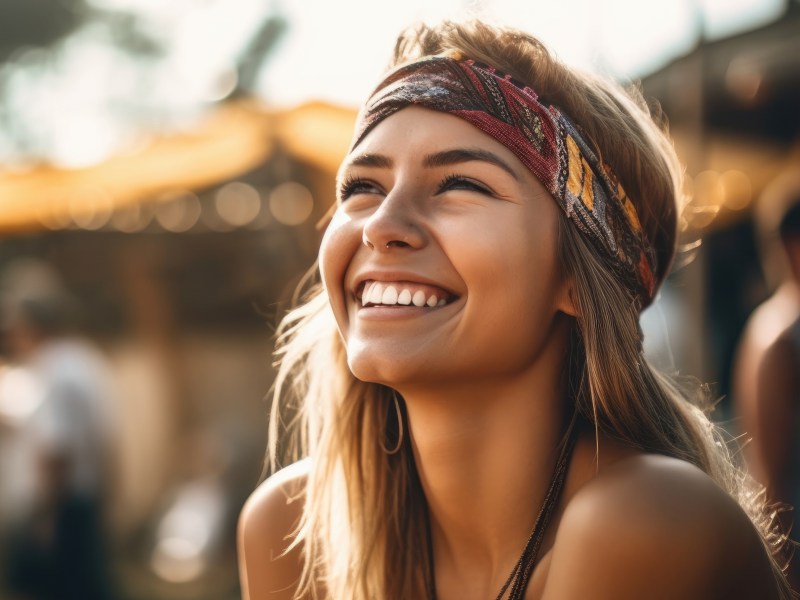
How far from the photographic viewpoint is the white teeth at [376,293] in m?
1.94

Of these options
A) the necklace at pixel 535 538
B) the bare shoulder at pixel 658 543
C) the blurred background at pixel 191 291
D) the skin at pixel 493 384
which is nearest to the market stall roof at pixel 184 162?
the blurred background at pixel 191 291

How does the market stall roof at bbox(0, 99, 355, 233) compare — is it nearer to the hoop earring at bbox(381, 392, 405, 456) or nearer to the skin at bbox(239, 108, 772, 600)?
the hoop earring at bbox(381, 392, 405, 456)

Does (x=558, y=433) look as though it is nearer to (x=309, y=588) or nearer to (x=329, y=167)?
(x=309, y=588)

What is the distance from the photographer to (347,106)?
20.5 ft

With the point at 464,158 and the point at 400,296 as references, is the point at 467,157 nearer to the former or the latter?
the point at 464,158

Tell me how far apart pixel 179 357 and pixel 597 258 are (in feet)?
29.9

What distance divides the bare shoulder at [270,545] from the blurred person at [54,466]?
13.3 feet

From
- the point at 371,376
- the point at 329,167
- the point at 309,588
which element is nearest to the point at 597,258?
the point at 371,376

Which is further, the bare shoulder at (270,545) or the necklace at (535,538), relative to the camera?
the bare shoulder at (270,545)

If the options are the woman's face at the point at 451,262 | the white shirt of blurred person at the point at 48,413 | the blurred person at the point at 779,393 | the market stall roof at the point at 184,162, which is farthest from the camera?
the market stall roof at the point at 184,162

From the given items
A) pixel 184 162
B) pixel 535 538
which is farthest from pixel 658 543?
pixel 184 162

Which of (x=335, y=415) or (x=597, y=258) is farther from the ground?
(x=597, y=258)

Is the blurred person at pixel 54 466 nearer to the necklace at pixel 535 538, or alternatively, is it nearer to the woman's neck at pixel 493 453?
the woman's neck at pixel 493 453

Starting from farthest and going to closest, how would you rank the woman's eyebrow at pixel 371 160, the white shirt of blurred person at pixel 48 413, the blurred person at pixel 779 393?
the white shirt of blurred person at pixel 48 413 < the blurred person at pixel 779 393 < the woman's eyebrow at pixel 371 160
